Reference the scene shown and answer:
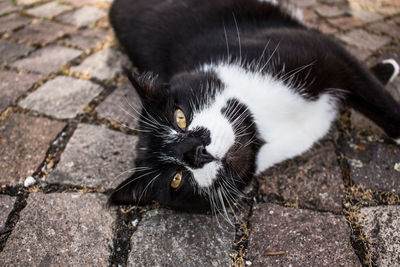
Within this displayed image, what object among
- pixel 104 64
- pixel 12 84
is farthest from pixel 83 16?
pixel 12 84

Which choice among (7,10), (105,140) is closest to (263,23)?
(105,140)

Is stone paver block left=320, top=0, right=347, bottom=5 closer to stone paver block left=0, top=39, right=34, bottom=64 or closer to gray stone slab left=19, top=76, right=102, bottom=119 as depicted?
gray stone slab left=19, top=76, right=102, bottom=119

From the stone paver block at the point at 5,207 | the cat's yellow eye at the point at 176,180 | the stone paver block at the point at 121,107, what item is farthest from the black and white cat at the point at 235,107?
the stone paver block at the point at 5,207

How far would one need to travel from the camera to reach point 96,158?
1690 millimetres

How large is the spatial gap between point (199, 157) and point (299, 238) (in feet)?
1.90

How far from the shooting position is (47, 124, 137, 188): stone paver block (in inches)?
62.5

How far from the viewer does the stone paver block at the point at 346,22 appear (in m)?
2.66

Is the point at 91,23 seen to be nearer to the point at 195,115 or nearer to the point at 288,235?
the point at 195,115

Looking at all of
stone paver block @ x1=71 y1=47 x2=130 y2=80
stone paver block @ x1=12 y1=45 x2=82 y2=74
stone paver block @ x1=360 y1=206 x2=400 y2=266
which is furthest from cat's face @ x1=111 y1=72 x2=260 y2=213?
stone paver block @ x1=12 y1=45 x2=82 y2=74

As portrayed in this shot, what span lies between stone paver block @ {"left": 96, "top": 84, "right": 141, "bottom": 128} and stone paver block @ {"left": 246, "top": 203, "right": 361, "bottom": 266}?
102cm

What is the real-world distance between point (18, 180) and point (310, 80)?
1645 millimetres

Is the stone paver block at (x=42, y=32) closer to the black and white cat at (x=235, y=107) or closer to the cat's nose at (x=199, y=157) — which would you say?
the black and white cat at (x=235, y=107)

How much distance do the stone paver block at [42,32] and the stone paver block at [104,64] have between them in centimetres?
56

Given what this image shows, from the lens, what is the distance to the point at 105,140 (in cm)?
178
